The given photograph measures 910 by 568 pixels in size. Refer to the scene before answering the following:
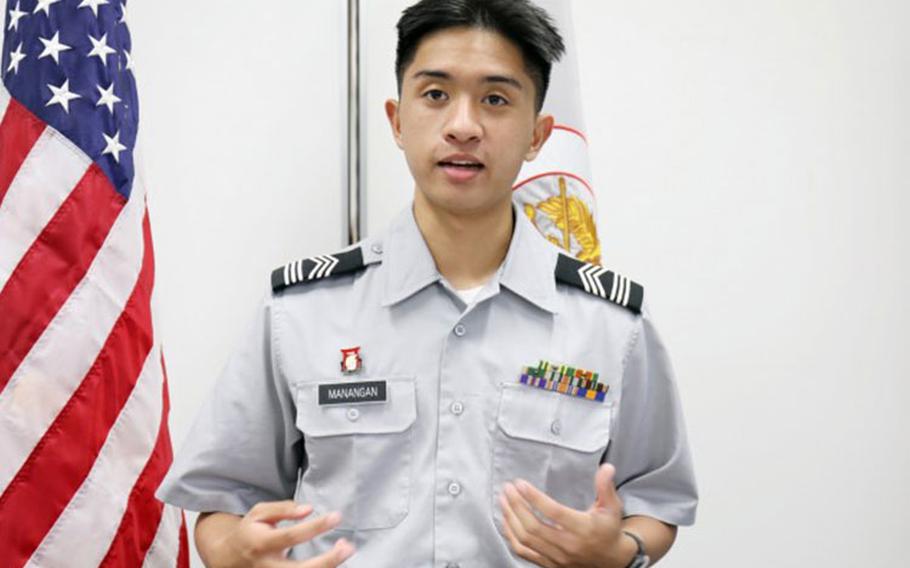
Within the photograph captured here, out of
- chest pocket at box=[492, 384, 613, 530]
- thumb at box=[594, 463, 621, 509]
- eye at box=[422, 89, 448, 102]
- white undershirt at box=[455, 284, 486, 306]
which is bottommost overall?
thumb at box=[594, 463, 621, 509]

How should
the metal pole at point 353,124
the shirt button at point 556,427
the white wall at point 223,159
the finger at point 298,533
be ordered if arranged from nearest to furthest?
the finger at point 298,533, the shirt button at point 556,427, the white wall at point 223,159, the metal pole at point 353,124

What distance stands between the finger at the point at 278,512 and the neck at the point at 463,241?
15.8 inches

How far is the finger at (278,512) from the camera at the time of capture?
1.12 m

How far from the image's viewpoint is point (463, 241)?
139 cm

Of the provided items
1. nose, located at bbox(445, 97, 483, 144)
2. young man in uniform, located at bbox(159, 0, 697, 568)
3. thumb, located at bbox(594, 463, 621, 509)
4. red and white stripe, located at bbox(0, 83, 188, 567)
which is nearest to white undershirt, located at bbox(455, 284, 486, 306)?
young man in uniform, located at bbox(159, 0, 697, 568)

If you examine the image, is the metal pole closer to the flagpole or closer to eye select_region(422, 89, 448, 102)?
the flagpole

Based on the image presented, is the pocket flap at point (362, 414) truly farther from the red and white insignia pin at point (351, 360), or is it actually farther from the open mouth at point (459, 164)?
the open mouth at point (459, 164)

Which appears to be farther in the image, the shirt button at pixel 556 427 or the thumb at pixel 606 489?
the shirt button at pixel 556 427

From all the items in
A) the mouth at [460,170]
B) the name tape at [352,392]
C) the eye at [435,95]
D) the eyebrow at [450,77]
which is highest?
the eyebrow at [450,77]

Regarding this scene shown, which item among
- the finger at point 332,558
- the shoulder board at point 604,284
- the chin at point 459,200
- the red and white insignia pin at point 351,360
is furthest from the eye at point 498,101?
the finger at point 332,558

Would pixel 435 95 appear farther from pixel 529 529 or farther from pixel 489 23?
pixel 529 529

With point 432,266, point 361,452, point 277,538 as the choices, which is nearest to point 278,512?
point 277,538

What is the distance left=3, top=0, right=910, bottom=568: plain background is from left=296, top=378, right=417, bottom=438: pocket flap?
3.14 feet

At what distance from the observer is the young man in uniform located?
1.29 m
